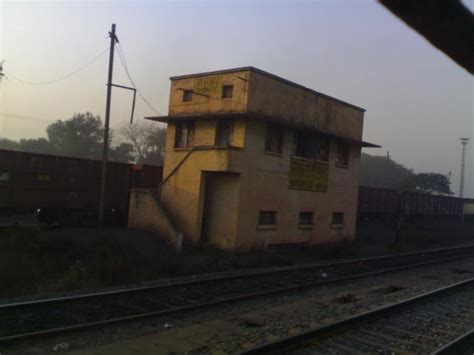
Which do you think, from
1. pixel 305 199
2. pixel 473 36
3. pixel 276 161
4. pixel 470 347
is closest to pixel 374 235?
pixel 305 199

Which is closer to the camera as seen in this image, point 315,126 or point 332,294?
point 332,294

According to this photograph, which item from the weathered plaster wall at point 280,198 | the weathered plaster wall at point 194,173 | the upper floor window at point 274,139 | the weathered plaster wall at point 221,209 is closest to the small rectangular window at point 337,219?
the weathered plaster wall at point 280,198

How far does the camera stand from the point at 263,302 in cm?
1008

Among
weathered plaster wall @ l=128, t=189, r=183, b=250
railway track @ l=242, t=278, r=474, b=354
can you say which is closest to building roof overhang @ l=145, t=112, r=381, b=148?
weathered plaster wall @ l=128, t=189, r=183, b=250

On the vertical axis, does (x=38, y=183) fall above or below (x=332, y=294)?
above

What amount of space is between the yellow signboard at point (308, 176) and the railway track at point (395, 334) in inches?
382

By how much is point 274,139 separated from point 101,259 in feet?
29.1

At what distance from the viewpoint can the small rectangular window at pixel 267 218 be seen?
18031 millimetres

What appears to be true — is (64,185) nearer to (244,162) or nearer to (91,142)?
(244,162)

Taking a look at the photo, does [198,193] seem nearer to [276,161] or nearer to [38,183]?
[276,161]

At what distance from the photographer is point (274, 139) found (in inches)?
736

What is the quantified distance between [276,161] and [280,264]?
4514mm

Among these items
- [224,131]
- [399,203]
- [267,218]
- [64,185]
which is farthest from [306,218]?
[399,203]

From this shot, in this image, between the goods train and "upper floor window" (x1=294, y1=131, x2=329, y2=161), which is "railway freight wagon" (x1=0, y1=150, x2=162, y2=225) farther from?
"upper floor window" (x1=294, y1=131, x2=329, y2=161)
